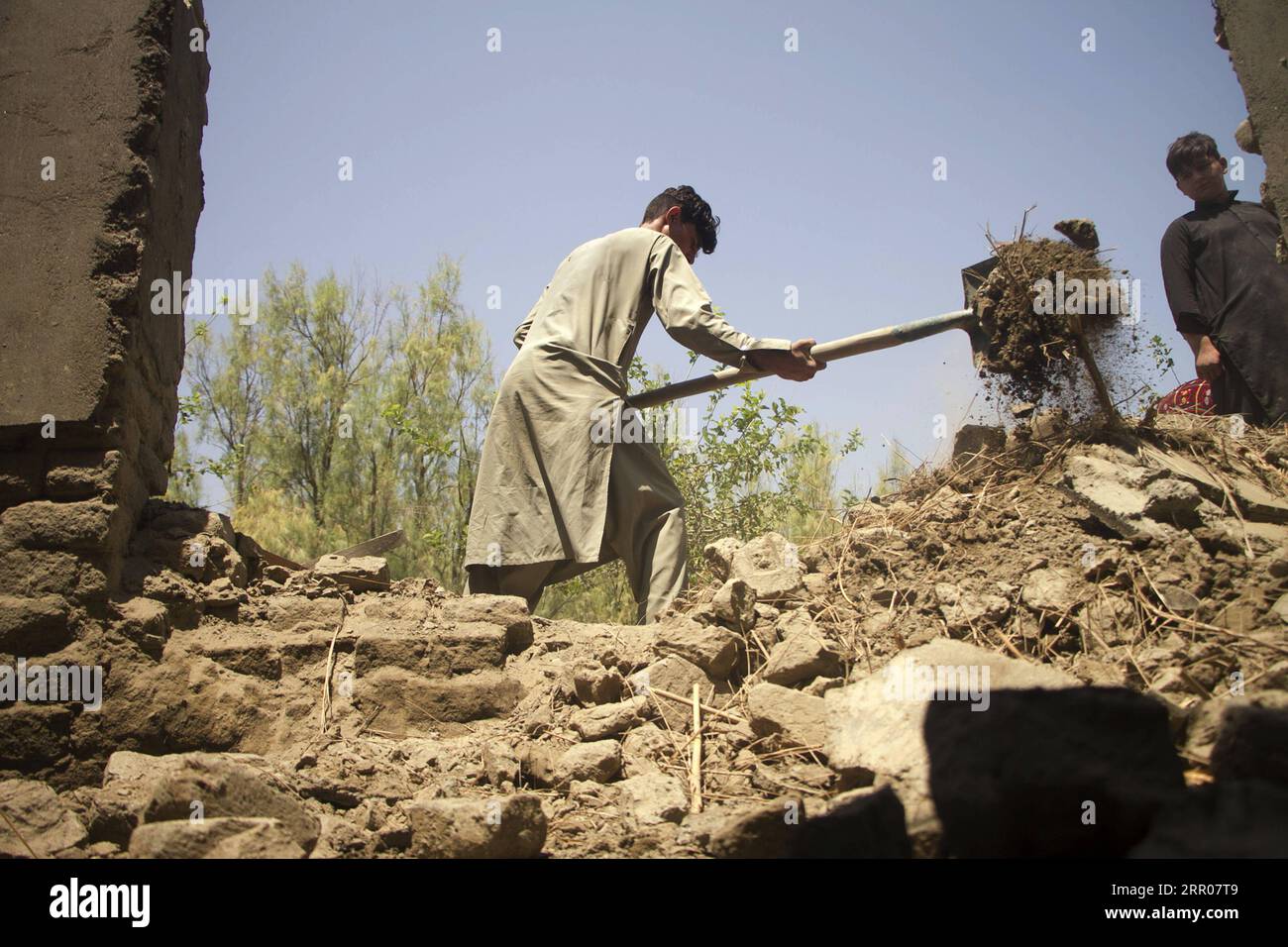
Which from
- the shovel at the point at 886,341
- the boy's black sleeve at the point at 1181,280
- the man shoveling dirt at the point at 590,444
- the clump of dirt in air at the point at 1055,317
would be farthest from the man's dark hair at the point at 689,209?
the boy's black sleeve at the point at 1181,280

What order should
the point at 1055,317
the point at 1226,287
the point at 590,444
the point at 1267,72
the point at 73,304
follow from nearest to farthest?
the point at 1267,72 → the point at 73,304 → the point at 1055,317 → the point at 590,444 → the point at 1226,287

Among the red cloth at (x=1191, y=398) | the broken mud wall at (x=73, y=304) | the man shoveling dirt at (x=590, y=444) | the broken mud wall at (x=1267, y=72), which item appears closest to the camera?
the broken mud wall at (x=1267, y=72)

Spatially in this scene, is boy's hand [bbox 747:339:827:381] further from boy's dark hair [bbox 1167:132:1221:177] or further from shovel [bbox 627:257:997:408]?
→ boy's dark hair [bbox 1167:132:1221:177]

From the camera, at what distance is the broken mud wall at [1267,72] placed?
292 cm

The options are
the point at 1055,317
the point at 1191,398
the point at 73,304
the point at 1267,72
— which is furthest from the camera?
the point at 1191,398

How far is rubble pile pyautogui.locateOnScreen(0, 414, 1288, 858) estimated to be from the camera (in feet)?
6.84

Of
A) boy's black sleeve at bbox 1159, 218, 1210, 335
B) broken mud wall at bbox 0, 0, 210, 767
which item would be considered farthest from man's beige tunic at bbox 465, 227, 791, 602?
boy's black sleeve at bbox 1159, 218, 1210, 335

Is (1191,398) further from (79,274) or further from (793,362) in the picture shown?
(79,274)

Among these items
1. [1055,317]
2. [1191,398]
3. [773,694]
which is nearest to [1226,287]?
[1191,398]

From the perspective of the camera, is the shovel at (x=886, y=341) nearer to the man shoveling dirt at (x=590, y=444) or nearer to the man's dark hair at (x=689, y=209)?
the man shoveling dirt at (x=590, y=444)

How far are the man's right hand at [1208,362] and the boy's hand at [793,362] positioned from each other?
1935mm

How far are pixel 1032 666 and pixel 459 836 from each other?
154cm

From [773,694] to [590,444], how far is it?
162 centimetres

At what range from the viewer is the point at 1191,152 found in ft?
15.6
